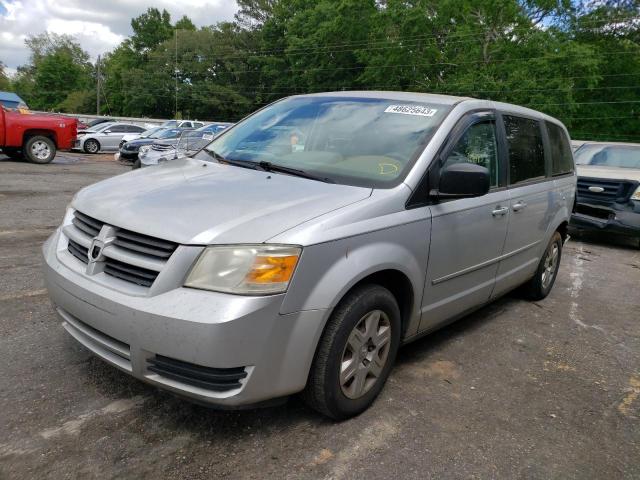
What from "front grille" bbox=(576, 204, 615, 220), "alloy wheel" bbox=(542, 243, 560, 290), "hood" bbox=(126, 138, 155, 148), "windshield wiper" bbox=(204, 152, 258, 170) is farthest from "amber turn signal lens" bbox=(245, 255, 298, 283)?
"hood" bbox=(126, 138, 155, 148)

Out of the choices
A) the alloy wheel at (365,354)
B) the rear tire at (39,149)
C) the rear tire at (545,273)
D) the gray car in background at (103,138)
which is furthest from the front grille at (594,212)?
the gray car in background at (103,138)

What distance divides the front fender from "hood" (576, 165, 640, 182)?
7.02 meters

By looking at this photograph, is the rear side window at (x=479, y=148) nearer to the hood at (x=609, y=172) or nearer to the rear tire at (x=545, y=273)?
the rear tire at (x=545, y=273)

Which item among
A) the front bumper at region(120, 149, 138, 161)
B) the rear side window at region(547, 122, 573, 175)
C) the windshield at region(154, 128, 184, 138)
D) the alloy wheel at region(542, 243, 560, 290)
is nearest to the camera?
the rear side window at region(547, 122, 573, 175)

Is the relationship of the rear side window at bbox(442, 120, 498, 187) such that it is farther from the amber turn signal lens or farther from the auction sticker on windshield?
the amber turn signal lens

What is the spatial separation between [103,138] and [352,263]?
24.5 meters

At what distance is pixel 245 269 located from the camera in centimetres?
232

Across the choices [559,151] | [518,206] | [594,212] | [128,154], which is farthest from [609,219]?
[128,154]

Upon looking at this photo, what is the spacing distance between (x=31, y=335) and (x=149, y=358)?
1633 mm

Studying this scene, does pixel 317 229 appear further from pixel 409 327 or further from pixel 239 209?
pixel 409 327

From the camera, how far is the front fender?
2.40 m

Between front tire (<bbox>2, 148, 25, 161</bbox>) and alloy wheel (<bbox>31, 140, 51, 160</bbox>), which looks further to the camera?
front tire (<bbox>2, 148, 25, 161</bbox>)

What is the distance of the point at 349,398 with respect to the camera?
278 centimetres

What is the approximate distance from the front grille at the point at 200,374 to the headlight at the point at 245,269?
1.12 feet
